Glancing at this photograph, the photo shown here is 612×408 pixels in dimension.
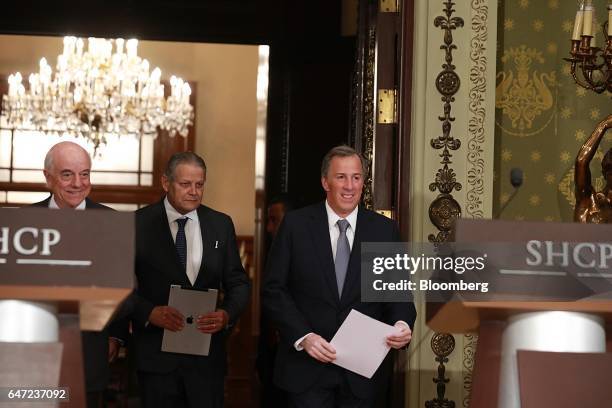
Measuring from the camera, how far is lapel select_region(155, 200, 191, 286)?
15.6ft

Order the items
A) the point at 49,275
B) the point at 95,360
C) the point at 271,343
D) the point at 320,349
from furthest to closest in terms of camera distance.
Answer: the point at 271,343
the point at 95,360
the point at 320,349
the point at 49,275

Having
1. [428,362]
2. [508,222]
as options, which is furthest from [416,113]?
[508,222]

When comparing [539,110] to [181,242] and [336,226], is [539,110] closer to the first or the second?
[336,226]

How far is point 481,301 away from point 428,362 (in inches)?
87.4

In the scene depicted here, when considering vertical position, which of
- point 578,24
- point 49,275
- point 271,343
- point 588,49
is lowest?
point 271,343

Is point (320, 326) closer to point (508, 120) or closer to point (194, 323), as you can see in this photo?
point (194, 323)

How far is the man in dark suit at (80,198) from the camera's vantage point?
13.8ft

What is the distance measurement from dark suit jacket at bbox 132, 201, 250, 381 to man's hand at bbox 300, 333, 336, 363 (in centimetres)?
71

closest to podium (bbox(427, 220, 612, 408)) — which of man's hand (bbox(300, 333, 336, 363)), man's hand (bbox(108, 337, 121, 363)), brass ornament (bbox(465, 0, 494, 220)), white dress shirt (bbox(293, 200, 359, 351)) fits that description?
man's hand (bbox(300, 333, 336, 363))

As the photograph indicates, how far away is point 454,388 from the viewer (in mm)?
5219

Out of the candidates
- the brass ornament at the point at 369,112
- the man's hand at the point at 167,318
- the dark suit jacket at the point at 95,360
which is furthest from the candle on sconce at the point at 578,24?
the dark suit jacket at the point at 95,360

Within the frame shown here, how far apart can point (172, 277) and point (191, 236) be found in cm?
20

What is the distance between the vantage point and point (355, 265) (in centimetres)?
431

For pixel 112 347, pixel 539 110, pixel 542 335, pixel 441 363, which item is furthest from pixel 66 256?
pixel 539 110
